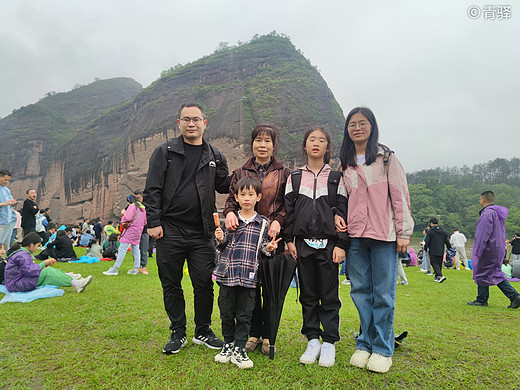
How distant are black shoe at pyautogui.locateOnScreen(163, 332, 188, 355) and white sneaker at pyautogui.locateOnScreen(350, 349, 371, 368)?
159 centimetres

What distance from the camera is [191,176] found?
10.3ft

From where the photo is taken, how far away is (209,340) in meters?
3.01

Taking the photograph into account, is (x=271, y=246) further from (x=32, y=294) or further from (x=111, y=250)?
(x=111, y=250)

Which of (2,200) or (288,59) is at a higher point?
(288,59)

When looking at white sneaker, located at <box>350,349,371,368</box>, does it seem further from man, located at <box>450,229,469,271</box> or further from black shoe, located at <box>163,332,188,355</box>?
man, located at <box>450,229,469,271</box>

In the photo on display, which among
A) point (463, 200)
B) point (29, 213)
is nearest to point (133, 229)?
point (29, 213)

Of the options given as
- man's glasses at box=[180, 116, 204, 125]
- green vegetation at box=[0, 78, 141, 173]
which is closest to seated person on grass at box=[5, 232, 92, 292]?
man's glasses at box=[180, 116, 204, 125]

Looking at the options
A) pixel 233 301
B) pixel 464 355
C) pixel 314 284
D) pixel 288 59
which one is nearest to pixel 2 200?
pixel 233 301

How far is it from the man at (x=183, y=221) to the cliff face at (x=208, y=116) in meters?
27.4

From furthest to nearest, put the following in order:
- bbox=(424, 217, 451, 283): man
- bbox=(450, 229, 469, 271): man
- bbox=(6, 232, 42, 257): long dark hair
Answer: bbox=(450, 229, 469, 271): man < bbox=(424, 217, 451, 283): man < bbox=(6, 232, 42, 257): long dark hair

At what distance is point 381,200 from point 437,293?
6.24 meters

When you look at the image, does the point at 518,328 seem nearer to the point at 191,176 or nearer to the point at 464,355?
the point at 464,355

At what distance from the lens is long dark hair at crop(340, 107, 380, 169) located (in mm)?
2887

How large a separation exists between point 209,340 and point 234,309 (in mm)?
536
